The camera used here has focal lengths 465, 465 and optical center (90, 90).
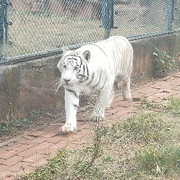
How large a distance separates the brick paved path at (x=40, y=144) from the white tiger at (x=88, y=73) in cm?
19

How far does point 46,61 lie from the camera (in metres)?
6.19

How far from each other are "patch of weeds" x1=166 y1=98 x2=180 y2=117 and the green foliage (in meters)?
2.35

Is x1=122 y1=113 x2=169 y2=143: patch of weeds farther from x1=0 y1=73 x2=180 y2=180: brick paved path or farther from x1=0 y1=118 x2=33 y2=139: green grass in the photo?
x1=0 y1=118 x2=33 y2=139: green grass

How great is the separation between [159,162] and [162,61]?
4.84m

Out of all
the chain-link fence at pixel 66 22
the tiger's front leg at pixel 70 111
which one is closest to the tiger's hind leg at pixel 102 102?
the tiger's front leg at pixel 70 111

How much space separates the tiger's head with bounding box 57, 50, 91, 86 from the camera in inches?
215

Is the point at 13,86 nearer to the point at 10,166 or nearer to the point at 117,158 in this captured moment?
the point at 10,166

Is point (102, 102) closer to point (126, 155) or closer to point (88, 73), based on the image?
point (88, 73)

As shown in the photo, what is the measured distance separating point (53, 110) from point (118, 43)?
55.0 inches

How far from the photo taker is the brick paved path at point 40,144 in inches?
177

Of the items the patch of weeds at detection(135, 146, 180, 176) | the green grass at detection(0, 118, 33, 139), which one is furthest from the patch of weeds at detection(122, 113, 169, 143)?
the green grass at detection(0, 118, 33, 139)

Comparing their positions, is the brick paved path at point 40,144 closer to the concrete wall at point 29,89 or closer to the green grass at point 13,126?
the green grass at point 13,126

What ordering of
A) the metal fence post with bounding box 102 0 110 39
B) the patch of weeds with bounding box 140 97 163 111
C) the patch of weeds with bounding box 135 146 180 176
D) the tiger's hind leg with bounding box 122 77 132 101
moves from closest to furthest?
the patch of weeds with bounding box 135 146 180 176
the patch of weeds with bounding box 140 97 163 111
the tiger's hind leg with bounding box 122 77 132 101
the metal fence post with bounding box 102 0 110 39

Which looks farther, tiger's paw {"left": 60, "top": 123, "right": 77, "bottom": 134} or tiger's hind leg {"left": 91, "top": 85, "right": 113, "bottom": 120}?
tiger's hind leg {"left": 91, "top": 85, "right": 113, "bottom": 120}
